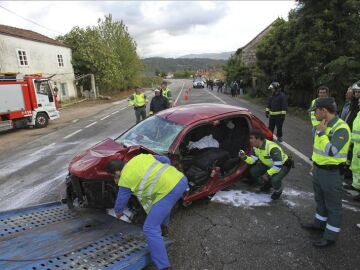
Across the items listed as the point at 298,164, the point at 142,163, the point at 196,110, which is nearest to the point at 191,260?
the point at 142,163

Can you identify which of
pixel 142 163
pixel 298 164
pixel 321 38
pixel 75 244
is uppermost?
pixel 321 38

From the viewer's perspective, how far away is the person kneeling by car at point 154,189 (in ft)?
10.4

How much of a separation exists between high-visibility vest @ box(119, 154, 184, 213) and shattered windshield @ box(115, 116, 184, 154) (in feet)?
3.64

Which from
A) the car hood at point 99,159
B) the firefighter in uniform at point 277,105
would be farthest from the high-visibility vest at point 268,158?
the firefighter in uniform at point 277,105

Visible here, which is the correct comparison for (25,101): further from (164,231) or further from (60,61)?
(60,61)

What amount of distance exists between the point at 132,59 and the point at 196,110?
133 ft

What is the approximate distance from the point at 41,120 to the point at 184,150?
1124 cm

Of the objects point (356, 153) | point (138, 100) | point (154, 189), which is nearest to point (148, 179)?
point (154, 189)

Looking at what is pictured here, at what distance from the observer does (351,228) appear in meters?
4.04

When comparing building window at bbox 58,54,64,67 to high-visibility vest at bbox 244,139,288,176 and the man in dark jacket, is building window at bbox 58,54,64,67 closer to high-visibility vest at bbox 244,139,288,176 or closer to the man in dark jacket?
the man in dark jacket

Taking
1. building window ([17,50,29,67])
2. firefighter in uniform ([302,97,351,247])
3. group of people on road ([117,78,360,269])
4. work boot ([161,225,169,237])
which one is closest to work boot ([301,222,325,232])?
group of people on road ([117,78,360,269])

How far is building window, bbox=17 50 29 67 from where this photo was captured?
77.5 feet

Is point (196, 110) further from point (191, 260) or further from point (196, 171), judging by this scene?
point (191, 260)

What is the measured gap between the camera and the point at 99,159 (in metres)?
3.97
